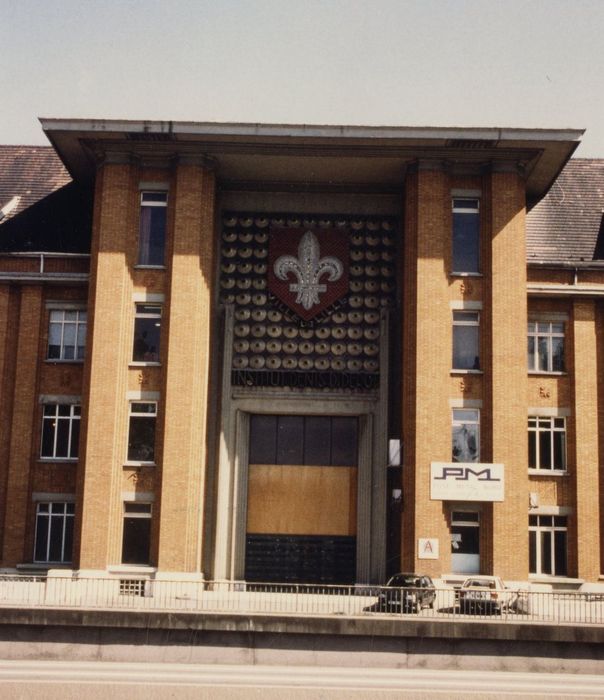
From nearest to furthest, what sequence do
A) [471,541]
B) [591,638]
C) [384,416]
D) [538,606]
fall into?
[591,638], [538,606], [471,541], [384,416]

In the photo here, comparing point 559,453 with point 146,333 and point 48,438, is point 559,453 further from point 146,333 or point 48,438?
point 48,438

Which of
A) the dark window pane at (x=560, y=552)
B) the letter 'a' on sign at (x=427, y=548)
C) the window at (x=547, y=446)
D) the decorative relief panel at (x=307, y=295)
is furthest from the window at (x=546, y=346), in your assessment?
the letter 'a' on sign at (x=427, y=548)

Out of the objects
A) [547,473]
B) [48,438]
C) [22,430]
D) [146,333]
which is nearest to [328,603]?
[547,473]

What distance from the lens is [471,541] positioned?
108ft

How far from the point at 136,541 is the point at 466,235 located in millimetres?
15266

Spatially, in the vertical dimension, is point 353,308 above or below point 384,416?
above

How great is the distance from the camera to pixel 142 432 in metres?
34.2

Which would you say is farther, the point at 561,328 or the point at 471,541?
the point at 561,328

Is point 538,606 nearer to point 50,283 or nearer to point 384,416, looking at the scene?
point 384,416

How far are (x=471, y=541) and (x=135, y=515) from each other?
36.5ft

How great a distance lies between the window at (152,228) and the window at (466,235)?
10074 mm

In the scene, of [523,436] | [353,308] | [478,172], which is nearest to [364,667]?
[523,436]

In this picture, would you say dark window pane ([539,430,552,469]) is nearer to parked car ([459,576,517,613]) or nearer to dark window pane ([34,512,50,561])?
parked car ([459,576,517,613])

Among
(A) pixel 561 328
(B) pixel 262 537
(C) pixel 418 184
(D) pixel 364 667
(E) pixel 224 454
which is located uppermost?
(C) pixel 418 184
